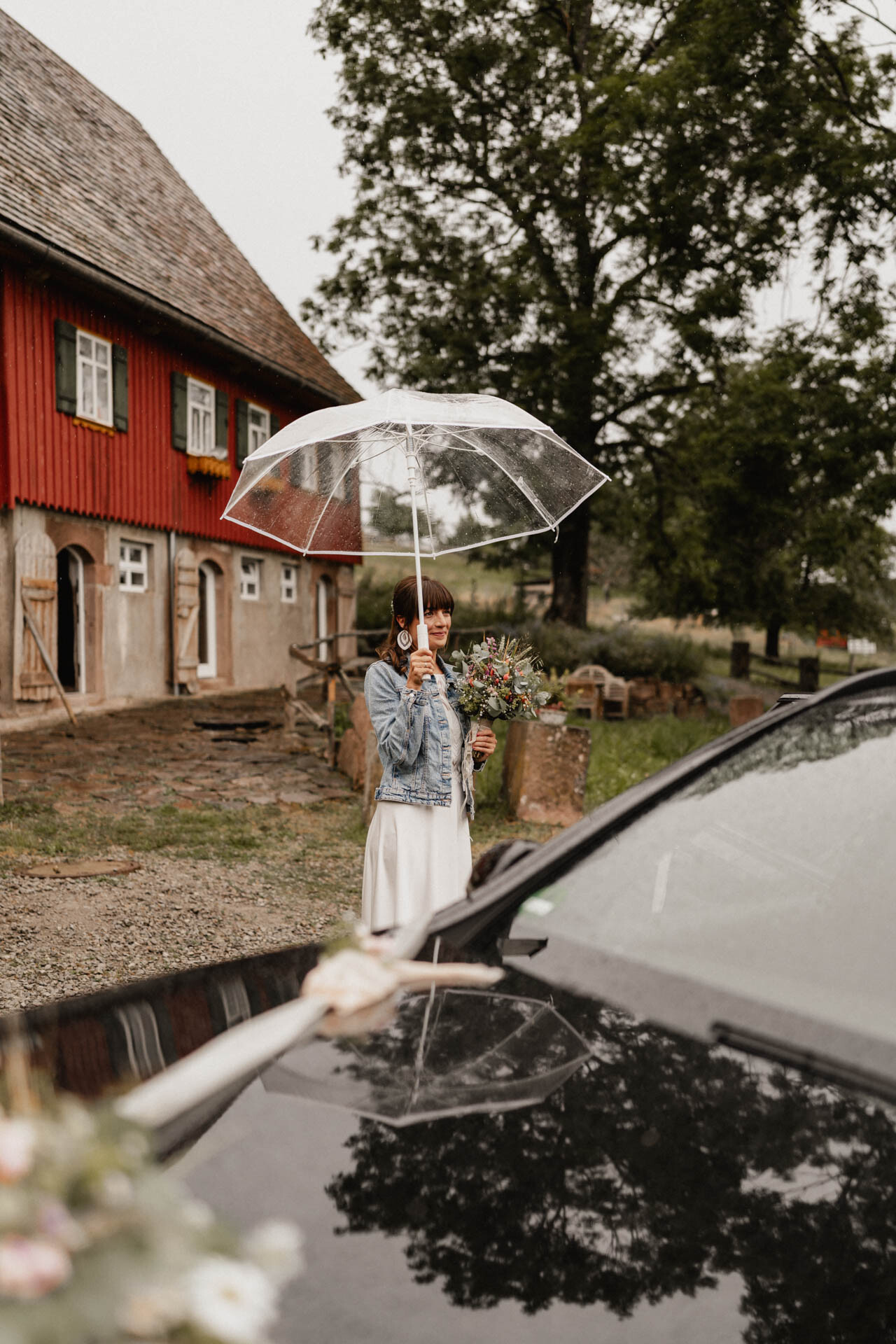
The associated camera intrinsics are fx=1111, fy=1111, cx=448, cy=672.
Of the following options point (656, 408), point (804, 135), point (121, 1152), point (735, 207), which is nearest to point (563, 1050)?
point (121, 1152)

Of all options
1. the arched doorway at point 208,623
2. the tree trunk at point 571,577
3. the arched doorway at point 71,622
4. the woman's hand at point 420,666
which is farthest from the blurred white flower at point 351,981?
the tree trunk at point 571,577

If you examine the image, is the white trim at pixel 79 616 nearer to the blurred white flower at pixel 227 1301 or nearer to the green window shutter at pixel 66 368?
the green window shutter at pixel 66 368

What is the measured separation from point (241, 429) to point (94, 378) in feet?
13.8

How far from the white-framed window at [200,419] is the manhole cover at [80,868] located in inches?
472

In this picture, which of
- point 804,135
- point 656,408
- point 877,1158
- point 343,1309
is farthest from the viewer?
point 656,408

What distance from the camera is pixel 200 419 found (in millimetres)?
19000

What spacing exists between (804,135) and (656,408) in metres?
6.90

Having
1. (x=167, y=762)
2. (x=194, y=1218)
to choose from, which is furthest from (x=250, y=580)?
(x=194, y=1218)

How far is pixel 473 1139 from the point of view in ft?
4.92

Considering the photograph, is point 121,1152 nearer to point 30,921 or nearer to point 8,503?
point 30,921

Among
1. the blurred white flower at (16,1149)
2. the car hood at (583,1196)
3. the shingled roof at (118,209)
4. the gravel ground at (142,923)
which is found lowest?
the gravel ground at (142,923)

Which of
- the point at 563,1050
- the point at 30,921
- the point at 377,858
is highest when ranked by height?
the point at 563,1050

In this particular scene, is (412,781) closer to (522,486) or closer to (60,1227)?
(522,486)

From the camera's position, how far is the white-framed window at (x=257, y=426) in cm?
2052
